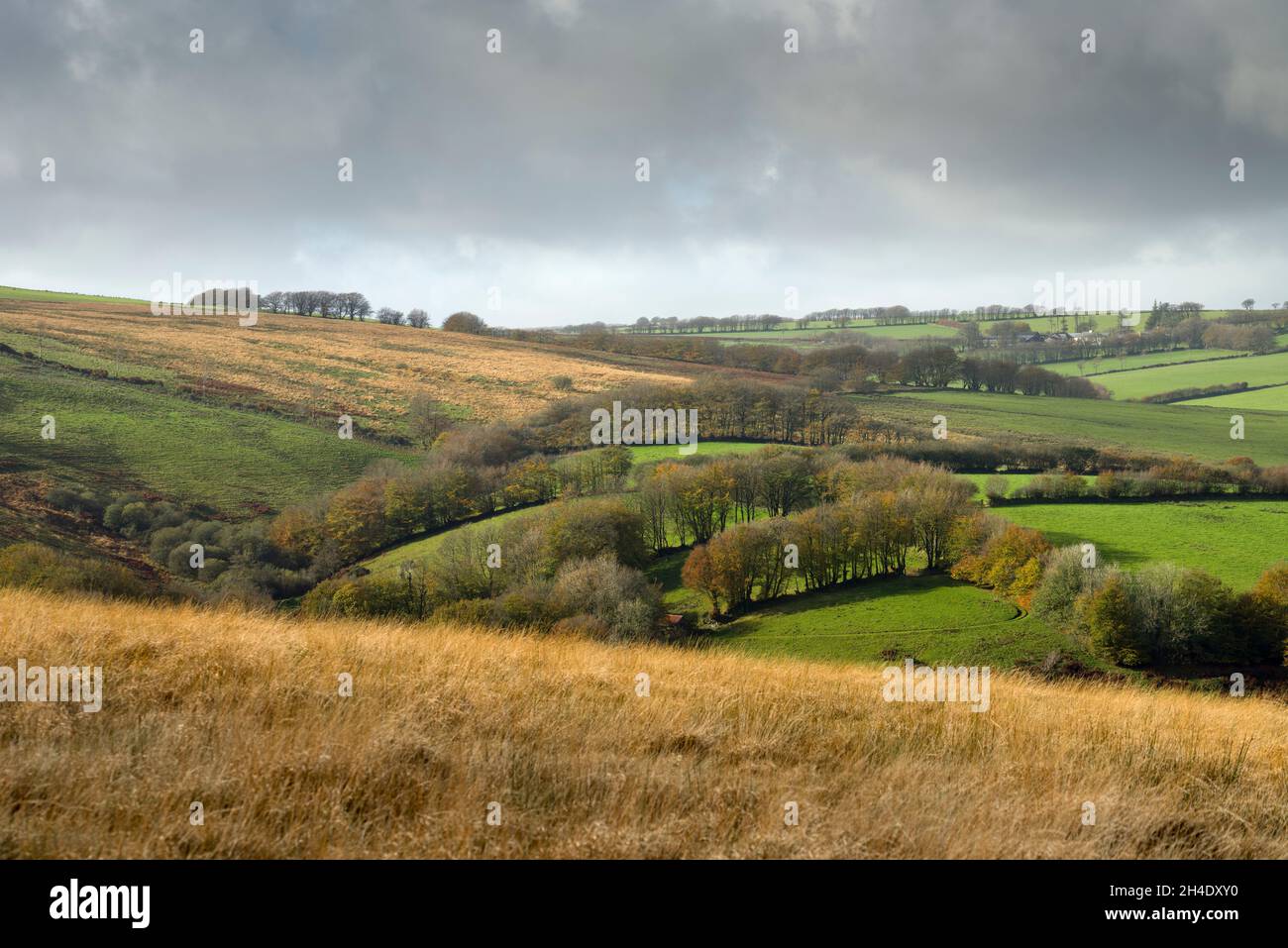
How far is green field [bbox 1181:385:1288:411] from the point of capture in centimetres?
11800

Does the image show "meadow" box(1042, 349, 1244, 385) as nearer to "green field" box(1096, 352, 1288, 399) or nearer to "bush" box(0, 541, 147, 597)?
"green field" box(1096, 352, 1288, 399)

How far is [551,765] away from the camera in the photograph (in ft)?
19.8

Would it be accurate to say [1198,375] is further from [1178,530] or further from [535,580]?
[535,580]

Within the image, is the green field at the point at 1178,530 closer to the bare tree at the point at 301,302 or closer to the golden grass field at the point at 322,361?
the golden grass field at the point at 322,361

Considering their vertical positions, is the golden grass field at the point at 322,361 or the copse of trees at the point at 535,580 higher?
the golden grass field at the point at 322,361

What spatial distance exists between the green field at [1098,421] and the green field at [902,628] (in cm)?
4079

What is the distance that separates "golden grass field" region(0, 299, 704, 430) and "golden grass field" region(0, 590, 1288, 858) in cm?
9382

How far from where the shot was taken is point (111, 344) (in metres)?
106

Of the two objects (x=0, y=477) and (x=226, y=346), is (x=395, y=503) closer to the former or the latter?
(x=0, y=477)

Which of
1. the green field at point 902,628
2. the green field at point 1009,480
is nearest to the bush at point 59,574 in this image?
the green field at point 902,628

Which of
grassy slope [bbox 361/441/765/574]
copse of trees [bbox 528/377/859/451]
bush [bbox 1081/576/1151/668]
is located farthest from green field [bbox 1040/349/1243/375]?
bush [bbox 1081/576/1151/668]

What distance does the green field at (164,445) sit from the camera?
71.8 metres

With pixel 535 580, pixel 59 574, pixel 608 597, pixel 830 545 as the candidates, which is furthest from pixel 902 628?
pixel 59 574

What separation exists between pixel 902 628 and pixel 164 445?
3064 inches
